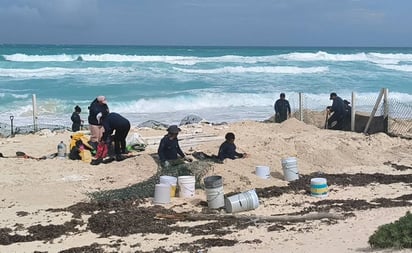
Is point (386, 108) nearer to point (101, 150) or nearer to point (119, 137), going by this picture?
point (119, 137)

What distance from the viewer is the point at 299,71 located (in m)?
49.6

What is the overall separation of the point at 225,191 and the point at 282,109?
28.8ft

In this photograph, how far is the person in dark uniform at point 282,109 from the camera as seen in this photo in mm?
18891

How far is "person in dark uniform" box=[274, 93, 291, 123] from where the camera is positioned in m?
18.9

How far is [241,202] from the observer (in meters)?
9.27

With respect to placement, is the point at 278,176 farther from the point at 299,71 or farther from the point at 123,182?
the point at 299,71

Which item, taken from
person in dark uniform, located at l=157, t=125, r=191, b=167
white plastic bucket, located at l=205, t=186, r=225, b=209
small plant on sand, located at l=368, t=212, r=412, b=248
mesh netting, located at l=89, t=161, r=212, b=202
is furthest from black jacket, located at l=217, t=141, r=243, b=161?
small plant on sand, located at l=368, t=212, r=412, b=248

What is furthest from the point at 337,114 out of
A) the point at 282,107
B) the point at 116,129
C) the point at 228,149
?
the point at 116,129

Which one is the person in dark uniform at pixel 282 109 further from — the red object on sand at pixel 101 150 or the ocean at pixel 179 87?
the red object on sand at pixel 101 150

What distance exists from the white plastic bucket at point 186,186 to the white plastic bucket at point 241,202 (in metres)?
1.20

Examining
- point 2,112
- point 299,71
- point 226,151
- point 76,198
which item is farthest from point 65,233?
point 299,71

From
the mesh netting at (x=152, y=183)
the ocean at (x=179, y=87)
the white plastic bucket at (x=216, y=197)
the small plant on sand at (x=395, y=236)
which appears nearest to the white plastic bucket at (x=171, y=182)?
the mesh netting at (x=152, y=183)

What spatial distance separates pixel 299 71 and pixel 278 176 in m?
38.7

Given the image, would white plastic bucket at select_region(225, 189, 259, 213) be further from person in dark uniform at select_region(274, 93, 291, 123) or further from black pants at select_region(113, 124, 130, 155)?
person in dark uniform at select_region(274, 93, 291, 123)
